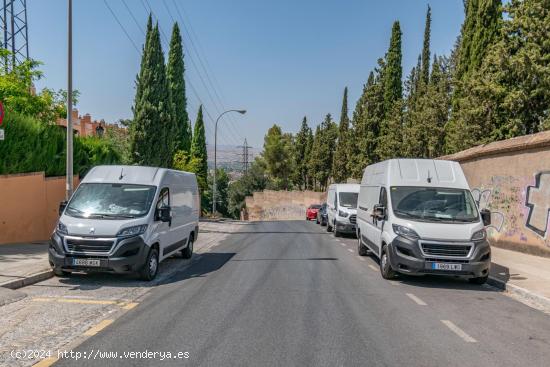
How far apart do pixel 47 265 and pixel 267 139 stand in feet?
260

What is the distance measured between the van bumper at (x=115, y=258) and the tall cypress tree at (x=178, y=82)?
35568 millimetres

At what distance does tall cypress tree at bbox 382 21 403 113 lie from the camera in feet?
146

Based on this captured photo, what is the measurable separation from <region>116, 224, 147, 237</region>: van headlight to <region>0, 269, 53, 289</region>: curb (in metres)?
1.80

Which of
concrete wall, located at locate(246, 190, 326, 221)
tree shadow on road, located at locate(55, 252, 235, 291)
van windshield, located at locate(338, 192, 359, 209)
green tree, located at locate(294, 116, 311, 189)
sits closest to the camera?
tree shadow on road, located at locate(55, 252, 235, 291)

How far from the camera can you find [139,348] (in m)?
5.66

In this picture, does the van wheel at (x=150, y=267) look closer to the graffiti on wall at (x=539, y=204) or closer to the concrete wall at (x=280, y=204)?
the graffiti on wall at (x=539, y=204)

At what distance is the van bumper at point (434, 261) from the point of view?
32.6 feet

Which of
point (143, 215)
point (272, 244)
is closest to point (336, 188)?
point (272, 244)

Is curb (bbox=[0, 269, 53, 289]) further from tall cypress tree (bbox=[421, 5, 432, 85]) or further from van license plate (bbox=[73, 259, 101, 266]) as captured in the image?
tall cypress tree (bbox=[421, 5, 432, 85])

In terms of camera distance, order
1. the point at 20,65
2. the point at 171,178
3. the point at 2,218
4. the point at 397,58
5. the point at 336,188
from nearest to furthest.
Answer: the point at 171,178, the point at 2,218, the point at 20,65, the point at 336,188, the point at 397,58

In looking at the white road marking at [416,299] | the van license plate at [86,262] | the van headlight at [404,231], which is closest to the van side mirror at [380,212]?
→ the van headlight at [404,231]

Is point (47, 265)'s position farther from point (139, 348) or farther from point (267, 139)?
point (267, 139)

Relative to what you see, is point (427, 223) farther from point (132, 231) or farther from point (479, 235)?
point (132, 231)

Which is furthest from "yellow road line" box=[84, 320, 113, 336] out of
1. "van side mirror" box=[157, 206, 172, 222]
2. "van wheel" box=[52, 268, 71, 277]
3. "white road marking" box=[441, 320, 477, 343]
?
"white road marking" box=[441, 320, 477, 343]
